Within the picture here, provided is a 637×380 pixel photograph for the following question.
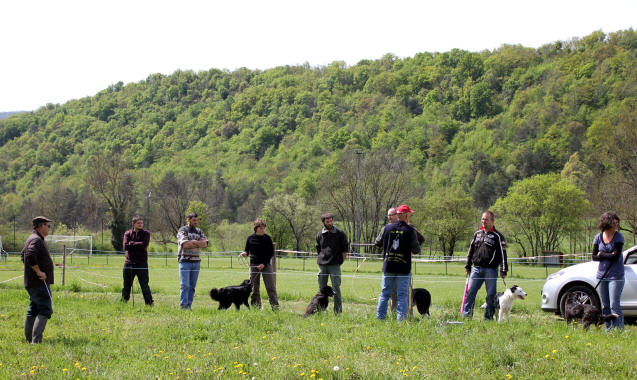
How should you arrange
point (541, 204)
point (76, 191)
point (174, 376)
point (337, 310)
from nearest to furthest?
point (174, 376)
point (337, 310)
point (541, 204)
point (76, 191)

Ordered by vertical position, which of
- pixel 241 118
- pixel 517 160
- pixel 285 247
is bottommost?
pixel 285 247

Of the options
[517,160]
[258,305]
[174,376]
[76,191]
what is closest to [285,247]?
[517,160]

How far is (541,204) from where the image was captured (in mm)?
51062

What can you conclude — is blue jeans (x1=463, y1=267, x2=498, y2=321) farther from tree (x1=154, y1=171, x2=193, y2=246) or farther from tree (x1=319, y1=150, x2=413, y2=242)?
tree (x1=154, y1=171, x2=193, y2=246)

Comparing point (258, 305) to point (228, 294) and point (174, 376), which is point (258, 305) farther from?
point (174, 376)

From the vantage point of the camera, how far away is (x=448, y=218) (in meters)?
53.5

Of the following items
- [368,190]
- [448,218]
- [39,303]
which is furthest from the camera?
[368,190]

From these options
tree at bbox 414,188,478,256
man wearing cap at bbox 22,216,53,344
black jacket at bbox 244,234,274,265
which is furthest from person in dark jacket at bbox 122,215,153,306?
tree at bbox 414,188,478,256

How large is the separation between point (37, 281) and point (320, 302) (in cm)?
437

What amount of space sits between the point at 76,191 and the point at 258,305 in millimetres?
84258

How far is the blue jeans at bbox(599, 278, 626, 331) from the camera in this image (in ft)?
25.6

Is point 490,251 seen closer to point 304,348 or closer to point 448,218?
point 304,348

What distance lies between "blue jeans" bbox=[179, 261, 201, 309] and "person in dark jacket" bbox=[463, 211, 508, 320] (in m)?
5.09

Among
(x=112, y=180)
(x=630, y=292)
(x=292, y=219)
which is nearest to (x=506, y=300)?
(x=630, y=292)
